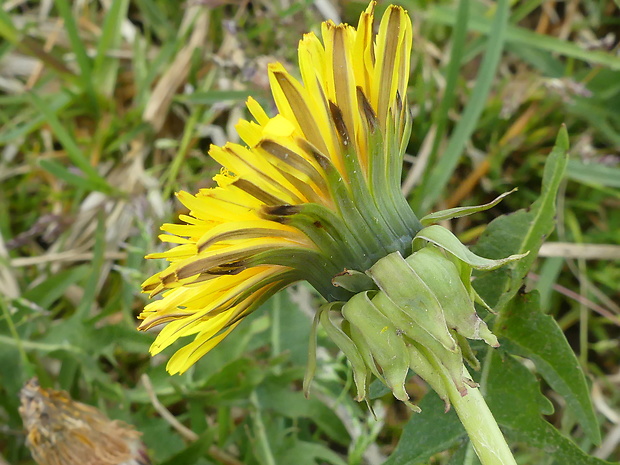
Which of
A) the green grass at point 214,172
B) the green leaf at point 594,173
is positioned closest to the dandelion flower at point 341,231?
the green grass at point 214,172

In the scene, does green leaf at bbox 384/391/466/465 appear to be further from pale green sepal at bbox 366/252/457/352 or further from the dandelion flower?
pale green sepal at bbox 366/252/457/352

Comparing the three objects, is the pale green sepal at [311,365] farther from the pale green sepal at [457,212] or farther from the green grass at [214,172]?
the green grass at [214,172]

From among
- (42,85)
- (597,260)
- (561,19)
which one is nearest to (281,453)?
(597,260)

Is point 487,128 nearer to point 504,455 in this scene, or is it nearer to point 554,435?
point 554,435

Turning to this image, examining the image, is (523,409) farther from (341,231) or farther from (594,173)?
(594,173)

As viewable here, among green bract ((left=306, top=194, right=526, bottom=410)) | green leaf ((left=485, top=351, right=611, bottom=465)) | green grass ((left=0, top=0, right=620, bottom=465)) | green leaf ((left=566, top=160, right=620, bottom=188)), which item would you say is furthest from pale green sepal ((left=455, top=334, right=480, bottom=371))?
green leaf ((left=566, top=160, right=620, bottom=188))

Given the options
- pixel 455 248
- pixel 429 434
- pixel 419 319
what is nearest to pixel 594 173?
pixel 429 434
